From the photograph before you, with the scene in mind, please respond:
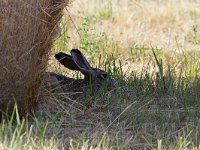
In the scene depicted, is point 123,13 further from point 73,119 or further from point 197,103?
point 73,119

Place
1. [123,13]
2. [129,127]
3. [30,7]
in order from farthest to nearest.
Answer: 1. [123,13]
2. [129,127]
3. [30,7]

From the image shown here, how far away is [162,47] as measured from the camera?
21.5 ft

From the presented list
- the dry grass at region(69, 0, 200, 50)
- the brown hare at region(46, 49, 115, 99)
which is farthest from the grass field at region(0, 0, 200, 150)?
the brown hare at region(46, 49, 115, 99)

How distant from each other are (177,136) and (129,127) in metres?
0.32

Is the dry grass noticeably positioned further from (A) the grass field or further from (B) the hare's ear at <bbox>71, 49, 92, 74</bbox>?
(B) the hare's ear at <bbox>71, 49, 92, 74</bbox>

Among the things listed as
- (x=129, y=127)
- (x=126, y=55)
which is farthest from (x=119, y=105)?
(x=126, y=55)

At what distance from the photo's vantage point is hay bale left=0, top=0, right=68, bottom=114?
3.55 meters

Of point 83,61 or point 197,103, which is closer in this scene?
point 197,103

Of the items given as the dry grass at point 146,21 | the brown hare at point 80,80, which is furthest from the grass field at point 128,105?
the brown hare at point 80,80

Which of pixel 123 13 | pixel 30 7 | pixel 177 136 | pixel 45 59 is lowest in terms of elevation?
pixel 177 136

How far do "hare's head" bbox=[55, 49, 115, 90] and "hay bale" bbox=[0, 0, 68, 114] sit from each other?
0.85m

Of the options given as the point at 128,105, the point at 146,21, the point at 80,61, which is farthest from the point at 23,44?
the point at 146,21

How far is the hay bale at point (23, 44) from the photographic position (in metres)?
3.55

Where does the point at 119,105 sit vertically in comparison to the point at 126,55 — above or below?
below
